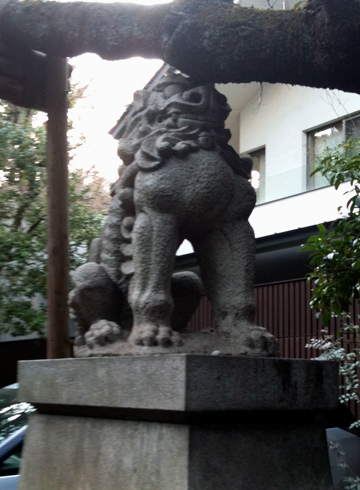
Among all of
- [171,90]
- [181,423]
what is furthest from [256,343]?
[171,90]

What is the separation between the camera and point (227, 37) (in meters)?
3.03

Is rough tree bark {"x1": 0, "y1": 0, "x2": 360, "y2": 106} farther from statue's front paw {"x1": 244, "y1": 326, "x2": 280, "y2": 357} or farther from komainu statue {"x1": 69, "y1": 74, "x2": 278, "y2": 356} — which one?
statue's front paw {"x1": 244, "y1": 326, "x2": 280, "y2": 357}

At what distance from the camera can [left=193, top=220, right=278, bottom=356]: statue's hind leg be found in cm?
309

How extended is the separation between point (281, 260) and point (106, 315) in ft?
26.6

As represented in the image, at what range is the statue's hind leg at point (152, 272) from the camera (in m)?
2.96

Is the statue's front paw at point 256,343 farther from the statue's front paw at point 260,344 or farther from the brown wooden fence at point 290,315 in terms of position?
the brown wooden fence at point 290,315

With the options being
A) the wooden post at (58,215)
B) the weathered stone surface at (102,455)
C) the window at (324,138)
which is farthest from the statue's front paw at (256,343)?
the window at (324,138)

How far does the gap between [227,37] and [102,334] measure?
1.41m

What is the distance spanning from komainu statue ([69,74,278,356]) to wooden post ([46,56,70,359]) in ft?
4.84

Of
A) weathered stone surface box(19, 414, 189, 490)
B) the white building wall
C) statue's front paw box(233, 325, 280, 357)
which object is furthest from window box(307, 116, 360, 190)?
weathered stone surface box(19, 414, 189, 490)

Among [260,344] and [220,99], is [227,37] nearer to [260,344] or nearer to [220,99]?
[220,99]

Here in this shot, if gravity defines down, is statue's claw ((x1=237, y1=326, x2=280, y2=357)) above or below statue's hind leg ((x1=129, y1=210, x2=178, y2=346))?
below

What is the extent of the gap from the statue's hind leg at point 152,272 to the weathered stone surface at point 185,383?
23cm

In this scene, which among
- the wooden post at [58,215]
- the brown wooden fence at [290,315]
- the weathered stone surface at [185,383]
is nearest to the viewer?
the weathered stone surface at [185,383]
